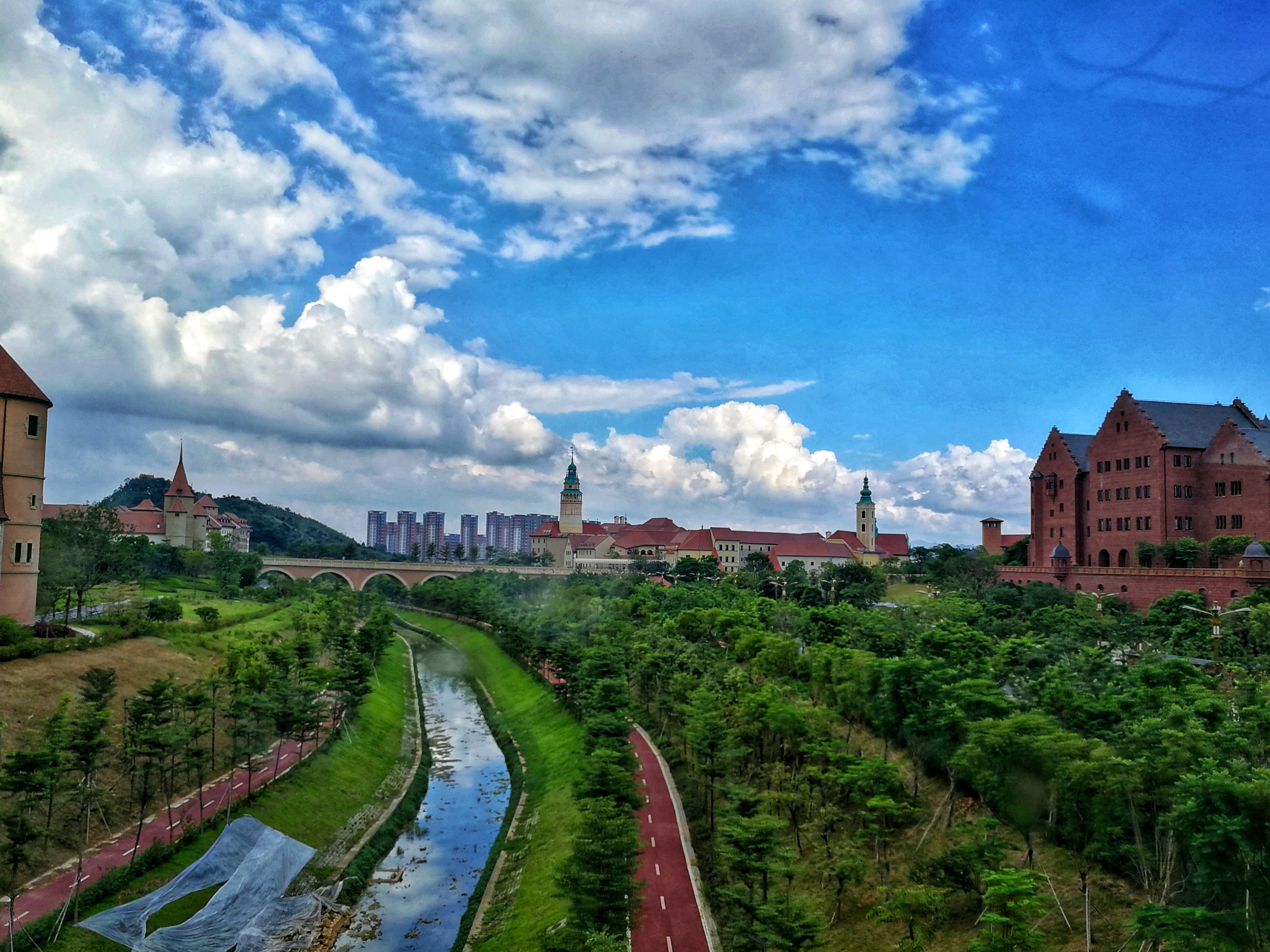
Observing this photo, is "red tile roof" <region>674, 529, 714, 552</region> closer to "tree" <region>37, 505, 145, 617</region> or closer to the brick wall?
the brick wall

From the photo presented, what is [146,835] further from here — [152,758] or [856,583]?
[856,583]

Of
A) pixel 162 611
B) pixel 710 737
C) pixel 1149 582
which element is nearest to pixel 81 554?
pixel 162 611

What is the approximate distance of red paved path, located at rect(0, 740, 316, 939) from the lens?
22422 mm

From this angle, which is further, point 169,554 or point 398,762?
point 169,554

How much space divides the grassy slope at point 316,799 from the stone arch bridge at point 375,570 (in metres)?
57.7

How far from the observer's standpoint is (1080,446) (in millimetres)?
74000

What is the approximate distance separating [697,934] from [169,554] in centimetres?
8513

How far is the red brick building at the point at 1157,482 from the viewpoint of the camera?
5747 cm

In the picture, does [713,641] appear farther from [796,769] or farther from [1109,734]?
[1109,734]

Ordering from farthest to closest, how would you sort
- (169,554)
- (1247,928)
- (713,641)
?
(169,554) → (713,641) → (1247,928)

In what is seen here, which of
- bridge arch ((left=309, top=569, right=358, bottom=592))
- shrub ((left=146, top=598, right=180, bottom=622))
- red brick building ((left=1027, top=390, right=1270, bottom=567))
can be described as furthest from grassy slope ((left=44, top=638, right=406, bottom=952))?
bridge arch ((left=309, top=569, right=358, bottom=592))

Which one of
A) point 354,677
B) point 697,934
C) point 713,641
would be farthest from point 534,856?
point 713,641

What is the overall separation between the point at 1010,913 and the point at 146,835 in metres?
27.1

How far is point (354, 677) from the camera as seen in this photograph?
4362 centimetres
